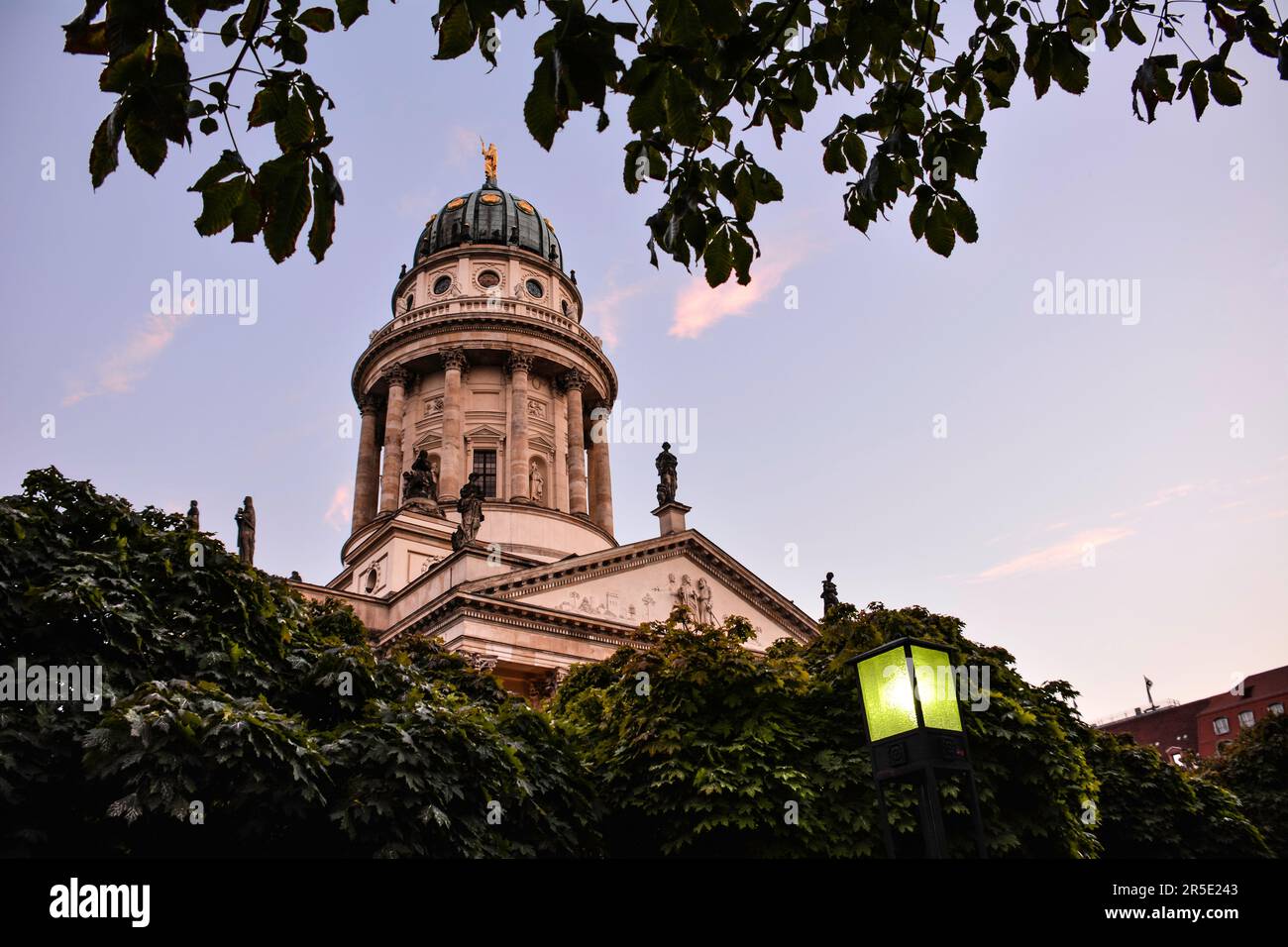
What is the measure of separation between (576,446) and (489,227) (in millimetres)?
14603

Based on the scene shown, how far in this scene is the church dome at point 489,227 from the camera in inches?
2383

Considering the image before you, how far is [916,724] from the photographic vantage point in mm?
8344

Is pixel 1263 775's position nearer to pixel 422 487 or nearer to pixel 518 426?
pixel 422 487

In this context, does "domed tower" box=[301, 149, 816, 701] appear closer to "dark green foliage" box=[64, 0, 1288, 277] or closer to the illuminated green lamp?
the illuminated green lamp

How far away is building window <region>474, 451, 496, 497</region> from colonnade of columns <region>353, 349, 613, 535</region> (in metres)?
1.05

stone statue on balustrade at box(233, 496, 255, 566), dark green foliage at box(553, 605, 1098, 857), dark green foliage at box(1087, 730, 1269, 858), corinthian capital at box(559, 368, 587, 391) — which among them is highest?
corinthian capital at box(559, 368, 587, 391)

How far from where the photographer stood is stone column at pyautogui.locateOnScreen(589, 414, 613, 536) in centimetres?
5572

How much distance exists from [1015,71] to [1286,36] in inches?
64.8

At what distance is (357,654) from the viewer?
16281 millimetres

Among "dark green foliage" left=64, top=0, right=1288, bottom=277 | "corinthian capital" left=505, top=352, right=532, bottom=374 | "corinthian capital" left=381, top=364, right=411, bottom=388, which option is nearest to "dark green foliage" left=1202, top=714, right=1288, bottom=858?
"dark green foliage" left=64, top=0, right=1288, bottom=277

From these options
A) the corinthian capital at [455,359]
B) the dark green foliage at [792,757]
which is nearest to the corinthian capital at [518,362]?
the corinthian capital at [455,359]

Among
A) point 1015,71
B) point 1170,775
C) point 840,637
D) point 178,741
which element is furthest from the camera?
point 1170,775
